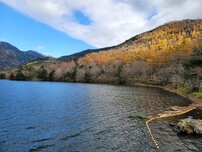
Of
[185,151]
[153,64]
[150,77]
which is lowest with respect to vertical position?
[185,151]

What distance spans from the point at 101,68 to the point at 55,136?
172244 mm

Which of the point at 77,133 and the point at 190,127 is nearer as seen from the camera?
the point at 77,133

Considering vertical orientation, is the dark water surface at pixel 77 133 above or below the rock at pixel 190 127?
below

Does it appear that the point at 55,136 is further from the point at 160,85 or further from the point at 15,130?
the point at 160,85

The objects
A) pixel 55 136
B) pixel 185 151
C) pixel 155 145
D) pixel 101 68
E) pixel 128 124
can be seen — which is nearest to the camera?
pixel 185 151

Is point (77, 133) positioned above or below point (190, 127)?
below

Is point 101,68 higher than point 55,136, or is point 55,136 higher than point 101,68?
point 101,68

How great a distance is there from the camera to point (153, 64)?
540ft

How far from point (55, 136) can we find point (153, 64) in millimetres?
147158

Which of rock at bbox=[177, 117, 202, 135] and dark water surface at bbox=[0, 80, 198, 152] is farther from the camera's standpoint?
rock at bbox=[177, 117, 202, 135]

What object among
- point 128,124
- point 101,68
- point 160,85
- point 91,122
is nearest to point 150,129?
point 128,124

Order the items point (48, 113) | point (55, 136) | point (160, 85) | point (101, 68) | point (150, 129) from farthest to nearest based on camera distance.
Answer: point (101, 68) → point (160, 85) → point (48, 113) → point (150, 129) → point (55, 136)

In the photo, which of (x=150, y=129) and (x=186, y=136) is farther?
(x=150, y=129)

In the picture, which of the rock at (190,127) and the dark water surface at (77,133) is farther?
the rock at (190,127)
